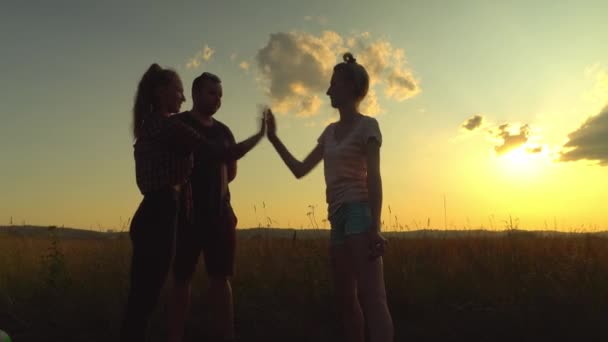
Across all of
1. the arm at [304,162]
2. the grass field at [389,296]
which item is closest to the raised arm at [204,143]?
the arm at [304,162]

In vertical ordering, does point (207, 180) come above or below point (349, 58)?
below

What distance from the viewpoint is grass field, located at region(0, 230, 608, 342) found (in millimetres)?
5543

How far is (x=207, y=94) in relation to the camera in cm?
417

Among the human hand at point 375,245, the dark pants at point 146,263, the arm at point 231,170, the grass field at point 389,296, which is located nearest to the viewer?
the human hand at point 375,245

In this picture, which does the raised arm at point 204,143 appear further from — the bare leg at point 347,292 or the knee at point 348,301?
the knee at point 348,301

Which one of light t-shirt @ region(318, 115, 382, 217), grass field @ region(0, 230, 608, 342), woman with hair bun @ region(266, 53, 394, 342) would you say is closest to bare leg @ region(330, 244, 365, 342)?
woman with hair bun @ region(266, 53, 394, 342)

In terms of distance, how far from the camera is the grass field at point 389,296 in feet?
18.2

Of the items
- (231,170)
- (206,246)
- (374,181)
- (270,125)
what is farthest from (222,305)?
A: (374,181)

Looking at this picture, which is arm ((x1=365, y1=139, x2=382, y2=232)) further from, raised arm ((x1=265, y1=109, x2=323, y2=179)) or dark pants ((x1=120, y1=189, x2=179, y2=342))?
dark pants ((x1=120, y1=189, x2=179, y2=342))

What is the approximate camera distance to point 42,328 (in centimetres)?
575

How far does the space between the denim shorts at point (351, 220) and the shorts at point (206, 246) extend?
1245mm

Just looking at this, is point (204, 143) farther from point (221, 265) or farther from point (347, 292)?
point (347, 292)

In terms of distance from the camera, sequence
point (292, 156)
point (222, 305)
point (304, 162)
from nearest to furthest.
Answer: point (304, 162) → point (292, 156) → point (222, 305)

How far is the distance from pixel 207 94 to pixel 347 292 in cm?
191
